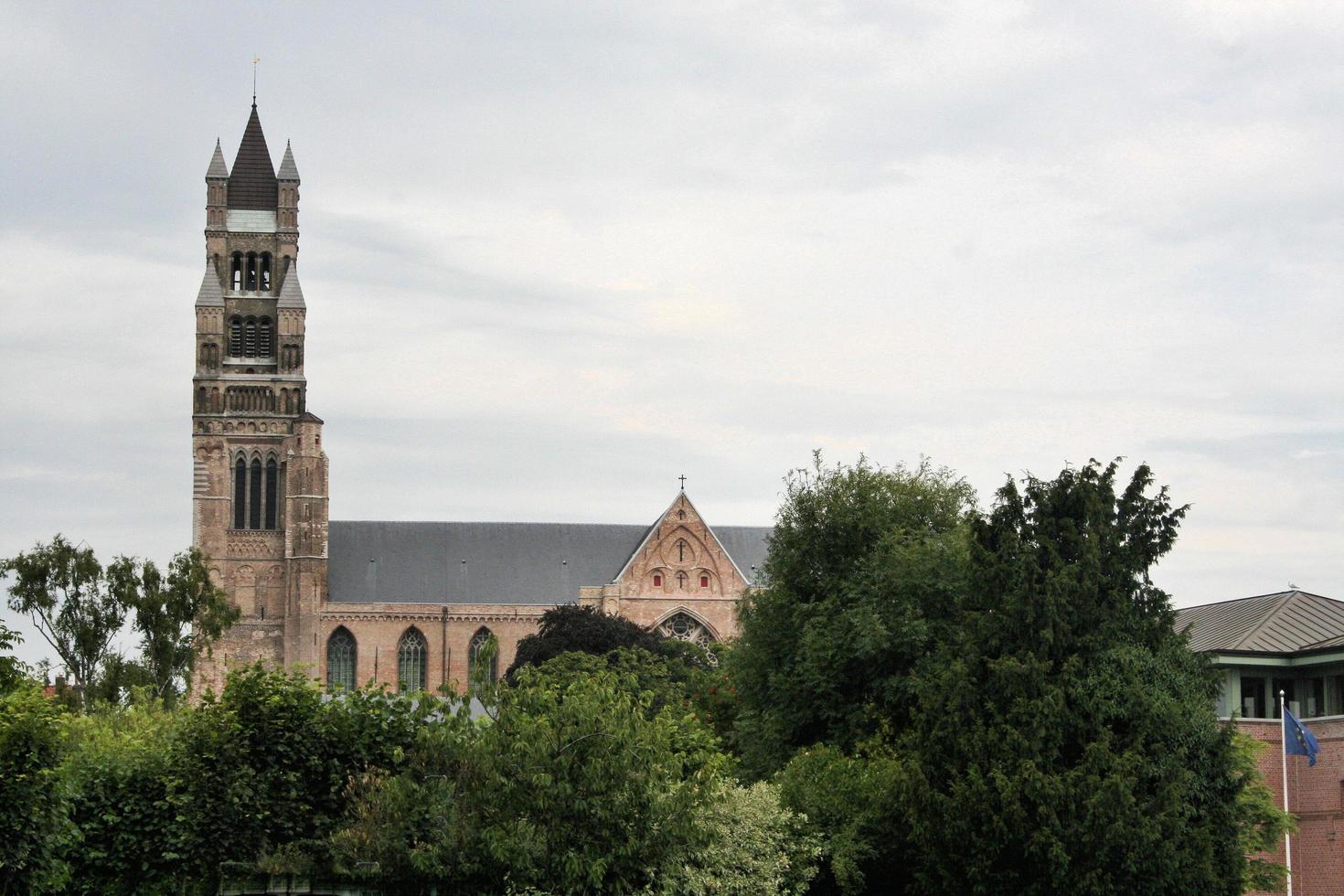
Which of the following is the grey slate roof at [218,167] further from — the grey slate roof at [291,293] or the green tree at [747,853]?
the green tree at [747,853]

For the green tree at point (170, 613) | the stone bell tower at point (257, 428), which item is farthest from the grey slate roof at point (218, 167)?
the green tree at point (170, 613)

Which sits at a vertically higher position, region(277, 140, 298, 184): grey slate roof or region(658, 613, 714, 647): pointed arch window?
region(277, 140, 298, 184): grey slate roof

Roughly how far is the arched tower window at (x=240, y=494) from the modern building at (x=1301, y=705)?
65.2 metres

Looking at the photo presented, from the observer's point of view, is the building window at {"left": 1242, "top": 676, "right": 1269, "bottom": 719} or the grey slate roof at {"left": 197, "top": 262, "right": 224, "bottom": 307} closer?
the building window at {"left": 1242, "top": 676, "right": 1269, "bottom": 719}

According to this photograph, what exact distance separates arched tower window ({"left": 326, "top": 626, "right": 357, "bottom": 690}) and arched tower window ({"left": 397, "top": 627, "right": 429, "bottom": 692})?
8.03 ft

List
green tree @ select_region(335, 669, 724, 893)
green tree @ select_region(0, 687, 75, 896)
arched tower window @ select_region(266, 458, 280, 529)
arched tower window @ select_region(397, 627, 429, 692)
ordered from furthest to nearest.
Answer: arched tower window @ select_region(397, 627, 429, 692), arched tower window @ select_region(266, 458, 280, 529), green tree @ select_region(335, 669, 724, 893), green tree @ select_region(0, 687, 75, 896)

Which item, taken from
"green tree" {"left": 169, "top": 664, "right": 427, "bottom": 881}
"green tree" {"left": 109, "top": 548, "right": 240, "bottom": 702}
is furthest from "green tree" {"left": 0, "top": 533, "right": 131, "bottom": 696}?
"green tree" {"left": 169, "top": 664, "right": 427, "bottom": 881}

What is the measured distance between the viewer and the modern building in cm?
4247

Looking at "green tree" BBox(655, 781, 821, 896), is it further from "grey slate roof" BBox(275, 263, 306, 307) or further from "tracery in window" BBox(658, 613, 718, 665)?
"grey slate roof" BBox(275, 263, 306, 307)

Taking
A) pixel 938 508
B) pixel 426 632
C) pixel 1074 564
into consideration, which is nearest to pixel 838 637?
pixel 938 508

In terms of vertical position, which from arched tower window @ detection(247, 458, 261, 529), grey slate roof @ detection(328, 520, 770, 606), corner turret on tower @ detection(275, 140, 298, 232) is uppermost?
corner turret on tower @ detection(275, 140, 298, 232)

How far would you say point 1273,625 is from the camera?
45.4m

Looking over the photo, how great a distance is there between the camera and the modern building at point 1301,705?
42.5m

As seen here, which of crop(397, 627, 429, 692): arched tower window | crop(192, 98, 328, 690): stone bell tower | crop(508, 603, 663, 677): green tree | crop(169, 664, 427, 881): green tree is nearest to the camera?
crop(169, 664, 427, 881): green tree
